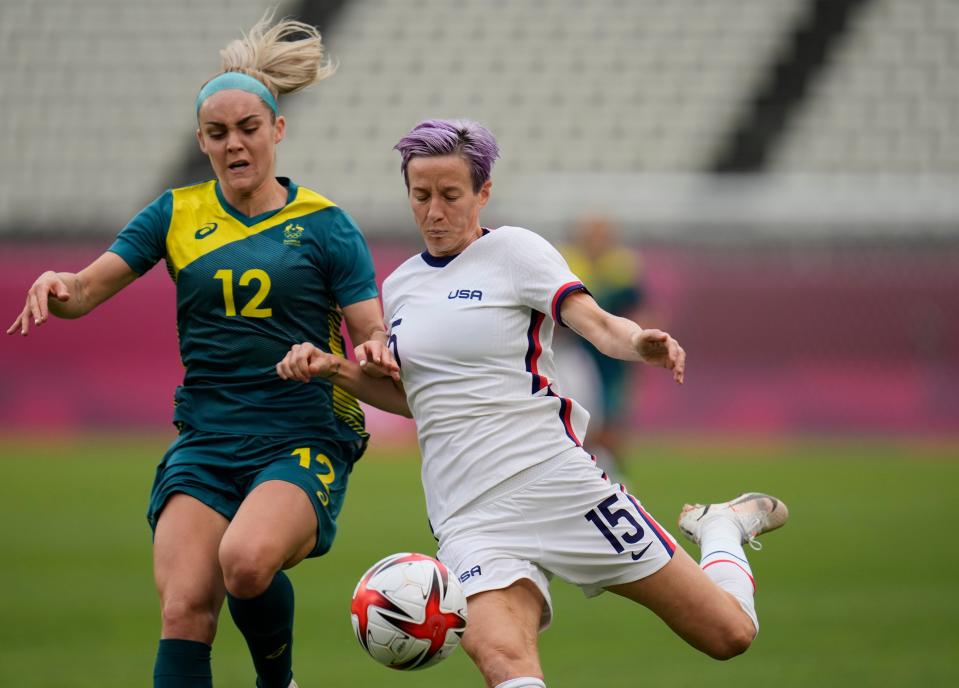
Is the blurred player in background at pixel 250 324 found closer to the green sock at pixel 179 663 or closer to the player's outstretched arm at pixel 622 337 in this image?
the green sock at pixel 179 663

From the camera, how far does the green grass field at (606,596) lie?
6695 mm

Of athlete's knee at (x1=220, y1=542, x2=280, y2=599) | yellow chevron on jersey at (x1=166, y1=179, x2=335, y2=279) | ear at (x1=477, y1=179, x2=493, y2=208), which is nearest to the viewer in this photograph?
athlete's knee at (x1=220, y1=542, x2=280, y2=599)

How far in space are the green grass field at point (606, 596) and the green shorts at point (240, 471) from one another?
158 centimetres

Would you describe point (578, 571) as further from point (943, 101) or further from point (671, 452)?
point (943, 101)

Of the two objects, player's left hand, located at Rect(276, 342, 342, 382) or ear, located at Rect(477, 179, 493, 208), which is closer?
player's left hand, located at Rect(276, 342, 342, 382)

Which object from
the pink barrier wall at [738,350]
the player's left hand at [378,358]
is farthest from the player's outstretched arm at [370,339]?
the pink barrier wall at [738,350]

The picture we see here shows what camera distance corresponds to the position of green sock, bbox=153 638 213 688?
464cm

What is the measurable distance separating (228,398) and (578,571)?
142 centimetres

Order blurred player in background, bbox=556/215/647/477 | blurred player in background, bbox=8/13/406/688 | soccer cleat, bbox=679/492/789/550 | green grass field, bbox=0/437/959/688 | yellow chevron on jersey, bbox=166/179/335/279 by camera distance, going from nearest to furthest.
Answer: blurred player in background, bbox=8/13/406/688 → yellow chevron on jersey, bbox=166/179/335/279 → soccer cleat, bbox=679/492/789/550 → green grass field, bbox=0/437/959/688 → blurred player in background, bbox=556/215/647/477

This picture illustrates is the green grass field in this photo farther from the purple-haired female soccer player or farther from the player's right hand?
the player's right hand

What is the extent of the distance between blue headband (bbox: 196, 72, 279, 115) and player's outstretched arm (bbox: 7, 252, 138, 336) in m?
0.66

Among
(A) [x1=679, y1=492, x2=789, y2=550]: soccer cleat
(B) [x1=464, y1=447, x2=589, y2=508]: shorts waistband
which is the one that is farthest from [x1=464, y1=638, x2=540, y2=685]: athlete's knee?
(A) [x1=679, y1=492, x2=789, y2=550]: soccer cleat

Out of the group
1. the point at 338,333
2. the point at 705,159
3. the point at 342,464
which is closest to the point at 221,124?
the point at 338,333

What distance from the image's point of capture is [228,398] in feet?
16.7
